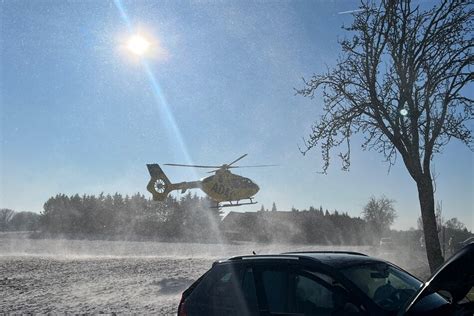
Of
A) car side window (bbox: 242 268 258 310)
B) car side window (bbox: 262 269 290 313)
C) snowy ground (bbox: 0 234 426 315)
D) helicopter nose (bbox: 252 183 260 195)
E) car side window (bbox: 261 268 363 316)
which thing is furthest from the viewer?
helicopter nose (bbox: 252 183 260 195)

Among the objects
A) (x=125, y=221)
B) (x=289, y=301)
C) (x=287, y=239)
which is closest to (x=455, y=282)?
(x=289, y=301)

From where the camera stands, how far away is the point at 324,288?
442 cm

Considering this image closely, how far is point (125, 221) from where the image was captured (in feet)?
217

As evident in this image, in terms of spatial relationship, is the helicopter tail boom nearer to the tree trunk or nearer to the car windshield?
the tree trunk

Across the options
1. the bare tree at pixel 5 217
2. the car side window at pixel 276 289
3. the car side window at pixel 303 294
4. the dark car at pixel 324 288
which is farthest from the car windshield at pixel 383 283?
the bare tree at pixel 5 217

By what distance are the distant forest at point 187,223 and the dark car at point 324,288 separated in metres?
42.6

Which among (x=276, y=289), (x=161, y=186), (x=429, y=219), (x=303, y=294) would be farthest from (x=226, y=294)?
(x=161, y=186)

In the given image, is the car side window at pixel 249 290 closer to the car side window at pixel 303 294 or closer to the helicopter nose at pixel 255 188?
the car side window at pixel 303 294

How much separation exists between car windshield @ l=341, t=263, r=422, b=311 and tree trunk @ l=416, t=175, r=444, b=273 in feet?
24.4

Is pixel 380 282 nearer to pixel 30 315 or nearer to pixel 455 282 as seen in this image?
pixel 455 282

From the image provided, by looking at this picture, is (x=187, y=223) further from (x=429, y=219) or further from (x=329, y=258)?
(x=329, y=258)

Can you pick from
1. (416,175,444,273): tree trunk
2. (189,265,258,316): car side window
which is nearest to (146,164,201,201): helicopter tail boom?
(416,175,444,273): tree trunk

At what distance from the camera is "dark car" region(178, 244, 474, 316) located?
12.3 ft

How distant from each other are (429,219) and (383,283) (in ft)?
26.9
